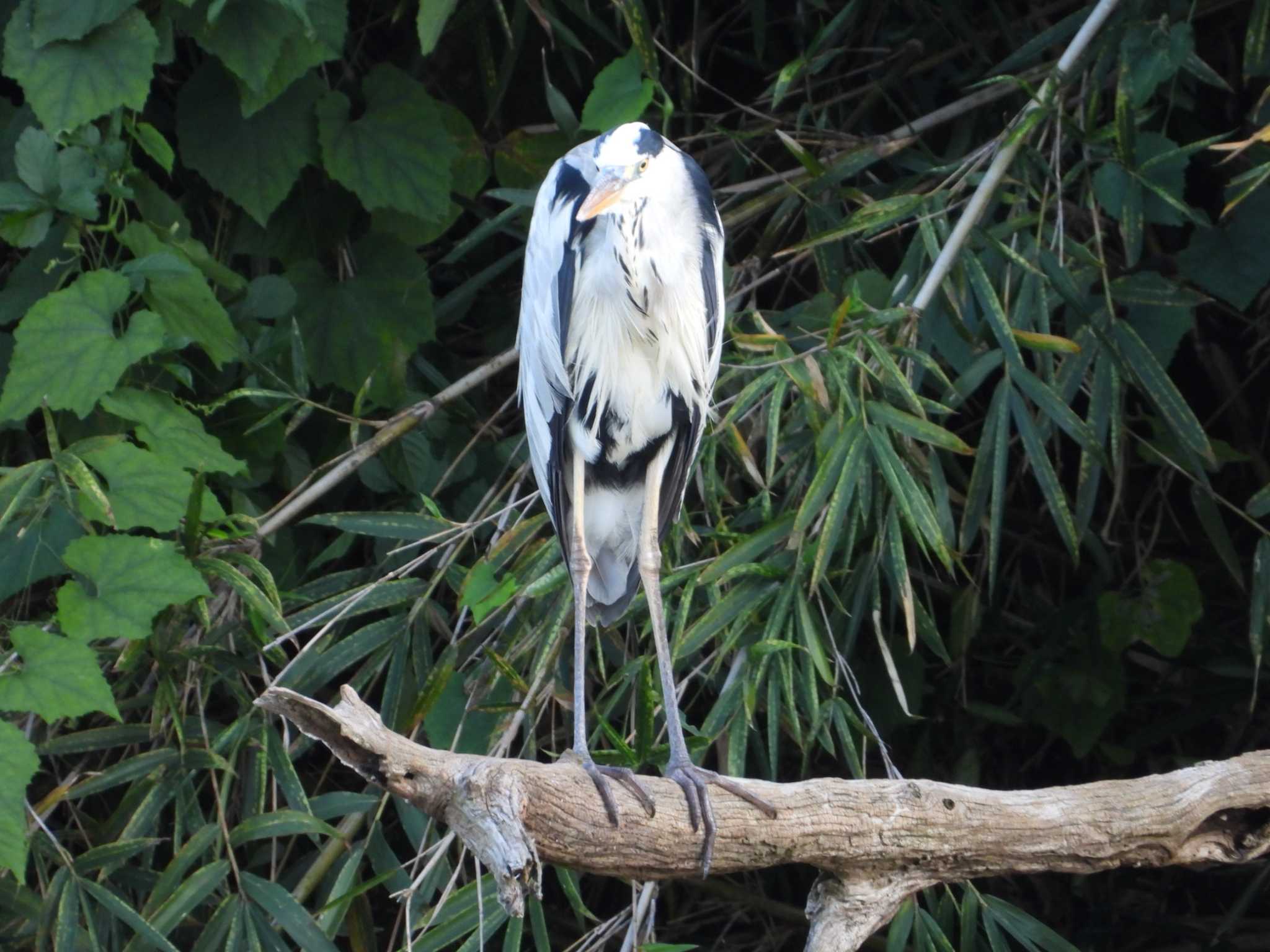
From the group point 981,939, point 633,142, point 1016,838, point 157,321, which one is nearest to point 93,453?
point 157,321

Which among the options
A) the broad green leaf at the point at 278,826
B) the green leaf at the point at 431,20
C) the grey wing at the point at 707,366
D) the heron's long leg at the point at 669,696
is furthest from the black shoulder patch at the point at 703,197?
the broad green leaf at the point at 278,826

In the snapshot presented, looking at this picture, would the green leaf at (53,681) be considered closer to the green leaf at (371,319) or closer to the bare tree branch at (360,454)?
the bare tree branch at (360,454)

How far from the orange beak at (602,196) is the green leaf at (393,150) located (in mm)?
544

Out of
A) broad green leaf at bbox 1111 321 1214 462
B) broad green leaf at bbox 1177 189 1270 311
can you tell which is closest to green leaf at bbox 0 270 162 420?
broad green leaf at bbox 1111 321 1214 462

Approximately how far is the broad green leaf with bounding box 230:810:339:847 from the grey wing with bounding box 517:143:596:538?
466mm

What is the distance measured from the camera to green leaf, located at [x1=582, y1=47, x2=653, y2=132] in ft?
6.15

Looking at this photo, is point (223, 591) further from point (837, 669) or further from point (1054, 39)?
point (1054, 39)

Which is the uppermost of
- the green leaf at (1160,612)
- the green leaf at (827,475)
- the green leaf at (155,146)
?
the green leaf at (155,146)

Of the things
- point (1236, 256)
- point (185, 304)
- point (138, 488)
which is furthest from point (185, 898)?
point (1236, 256)

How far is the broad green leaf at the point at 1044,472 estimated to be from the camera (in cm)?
175

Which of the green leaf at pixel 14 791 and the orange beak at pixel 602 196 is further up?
the orange beak at pixel 602 196

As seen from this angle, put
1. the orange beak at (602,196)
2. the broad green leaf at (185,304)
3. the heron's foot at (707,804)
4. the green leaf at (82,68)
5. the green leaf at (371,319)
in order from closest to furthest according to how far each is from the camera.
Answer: the heron's foot at (707,804) < the orange beak at (602,196) < the green leaf at (82,68) < the broad green leaf at (185,304) < the green leaf at (371,319)

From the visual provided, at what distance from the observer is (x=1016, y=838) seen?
50.6 inches

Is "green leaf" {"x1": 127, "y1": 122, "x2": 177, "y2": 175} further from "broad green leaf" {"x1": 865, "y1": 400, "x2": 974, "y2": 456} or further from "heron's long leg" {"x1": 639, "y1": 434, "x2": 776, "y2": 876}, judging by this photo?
"broad green leaf" {"x1": 865, "y1": 400, "x2": 974, "y2": 456}
